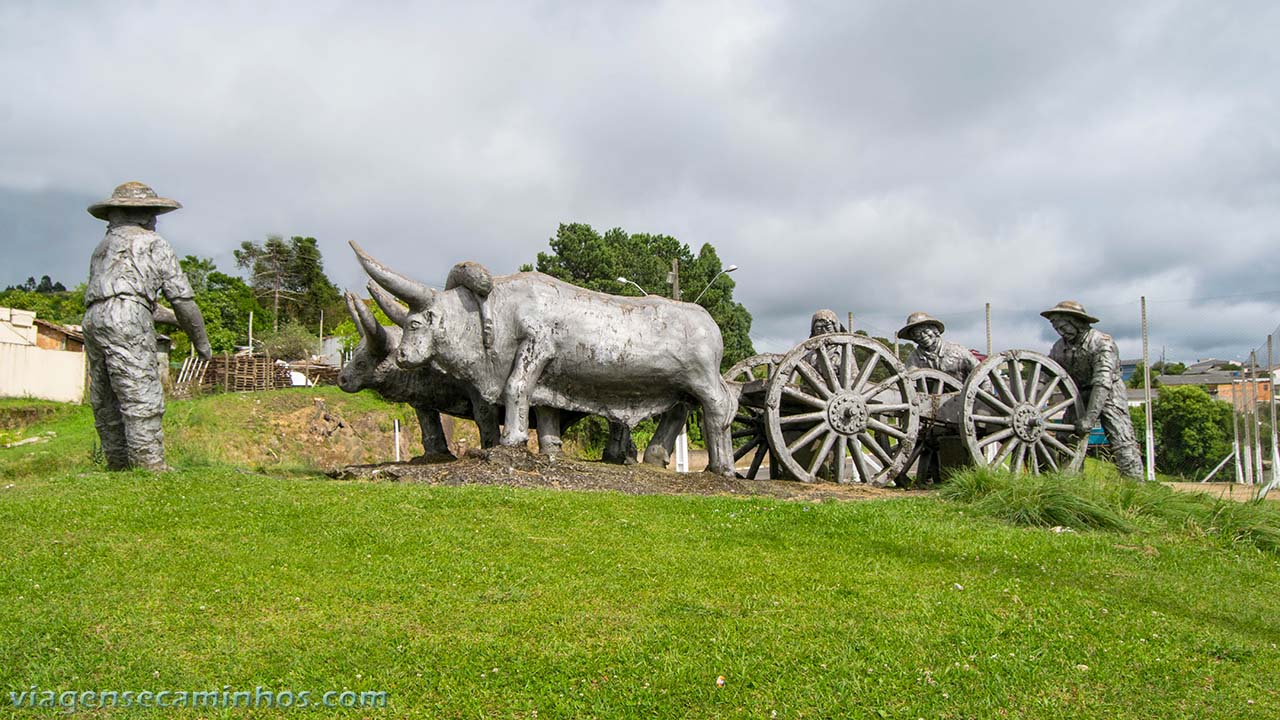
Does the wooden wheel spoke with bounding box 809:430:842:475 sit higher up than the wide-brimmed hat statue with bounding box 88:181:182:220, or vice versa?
the wide-brimmed hat statue with bounding box 88:181:182:220

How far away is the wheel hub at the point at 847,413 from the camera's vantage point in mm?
11438

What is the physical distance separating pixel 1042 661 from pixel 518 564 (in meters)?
3.03

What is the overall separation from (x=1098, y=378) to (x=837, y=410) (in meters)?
3.28

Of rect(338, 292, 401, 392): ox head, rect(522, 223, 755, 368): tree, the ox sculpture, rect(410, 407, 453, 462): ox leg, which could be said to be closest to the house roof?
rect(522, 223, 755, 368): tree

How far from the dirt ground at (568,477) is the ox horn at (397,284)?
1.71 metres

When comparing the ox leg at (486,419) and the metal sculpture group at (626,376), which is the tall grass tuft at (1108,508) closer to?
the metal sculpture group at (626,376)

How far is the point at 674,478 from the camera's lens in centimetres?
981

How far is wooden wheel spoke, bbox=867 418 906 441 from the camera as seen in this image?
11.7 metres

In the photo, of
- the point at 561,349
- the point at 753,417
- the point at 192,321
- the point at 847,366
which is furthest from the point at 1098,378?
the point at 192,321

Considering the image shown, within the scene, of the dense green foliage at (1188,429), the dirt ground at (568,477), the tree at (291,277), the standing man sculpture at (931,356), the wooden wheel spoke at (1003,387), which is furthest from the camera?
the tree at (291,277)

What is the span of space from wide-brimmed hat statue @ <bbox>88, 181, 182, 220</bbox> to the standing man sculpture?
9495 mm

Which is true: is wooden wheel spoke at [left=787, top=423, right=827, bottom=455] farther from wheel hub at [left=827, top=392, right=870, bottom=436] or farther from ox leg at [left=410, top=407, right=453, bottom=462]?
ox leg at [left=410, top=407, right=453, bottom=462]

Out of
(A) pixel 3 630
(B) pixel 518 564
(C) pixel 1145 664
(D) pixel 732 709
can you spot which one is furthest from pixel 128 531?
(C) pixel 1145 664

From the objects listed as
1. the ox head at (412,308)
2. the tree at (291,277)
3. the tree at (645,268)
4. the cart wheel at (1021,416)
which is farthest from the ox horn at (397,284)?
the tree at (291,277)
